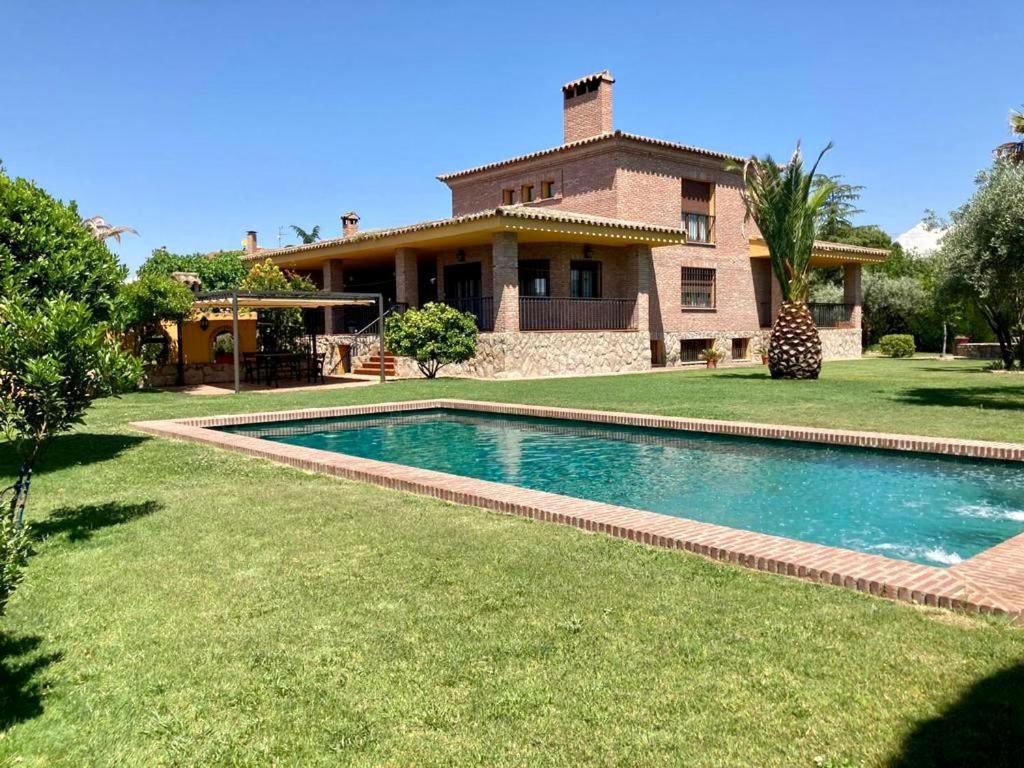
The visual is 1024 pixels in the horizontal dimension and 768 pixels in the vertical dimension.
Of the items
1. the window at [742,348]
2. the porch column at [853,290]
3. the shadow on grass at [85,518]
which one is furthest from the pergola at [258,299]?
the porch column at [853,290]

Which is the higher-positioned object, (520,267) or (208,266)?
(208,266)

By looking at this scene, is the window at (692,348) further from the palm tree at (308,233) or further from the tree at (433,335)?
the palm tree at (308,233)

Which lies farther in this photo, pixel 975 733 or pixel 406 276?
pixel 406 276

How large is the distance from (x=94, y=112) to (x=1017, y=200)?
1020 inches

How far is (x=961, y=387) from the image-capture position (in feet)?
56.0

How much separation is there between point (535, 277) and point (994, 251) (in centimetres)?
1356

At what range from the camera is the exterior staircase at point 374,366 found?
23.6 m

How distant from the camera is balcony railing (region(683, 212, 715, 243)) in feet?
94.3

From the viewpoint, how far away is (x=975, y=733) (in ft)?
8.79

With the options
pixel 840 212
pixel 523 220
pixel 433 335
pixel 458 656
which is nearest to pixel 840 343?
pixel 523 220

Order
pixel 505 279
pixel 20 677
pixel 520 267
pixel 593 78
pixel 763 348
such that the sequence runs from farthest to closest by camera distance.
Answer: pixel 763 348
pixel 593 78
pixel 520 267
pixel 505 279
pixel 20 677

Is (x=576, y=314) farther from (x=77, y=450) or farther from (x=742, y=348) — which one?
(x=77, y=450)

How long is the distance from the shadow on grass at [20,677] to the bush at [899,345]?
36.0 meters

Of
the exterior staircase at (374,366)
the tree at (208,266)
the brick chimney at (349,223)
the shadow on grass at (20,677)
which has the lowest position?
the shadow on grass at (20,677)
